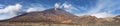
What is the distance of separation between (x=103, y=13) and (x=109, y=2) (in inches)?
9.8

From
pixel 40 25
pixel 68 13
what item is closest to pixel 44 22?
pixel 40 25

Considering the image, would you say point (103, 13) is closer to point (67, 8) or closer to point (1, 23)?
point (67, 8)

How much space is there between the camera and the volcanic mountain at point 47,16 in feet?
21.1

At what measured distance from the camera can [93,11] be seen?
21.4 ft

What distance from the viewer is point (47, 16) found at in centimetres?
647

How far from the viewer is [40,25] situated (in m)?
6.42

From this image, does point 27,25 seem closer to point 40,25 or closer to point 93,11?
point 40,25

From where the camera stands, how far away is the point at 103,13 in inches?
258

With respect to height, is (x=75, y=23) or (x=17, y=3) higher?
(x=17, y=3)

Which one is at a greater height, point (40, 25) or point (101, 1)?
point (101, 1)

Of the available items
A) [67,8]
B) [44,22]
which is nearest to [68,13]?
[67,8]

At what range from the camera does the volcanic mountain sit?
643 centimetres

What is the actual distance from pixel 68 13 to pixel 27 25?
2.69ft

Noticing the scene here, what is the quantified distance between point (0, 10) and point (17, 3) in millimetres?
354
